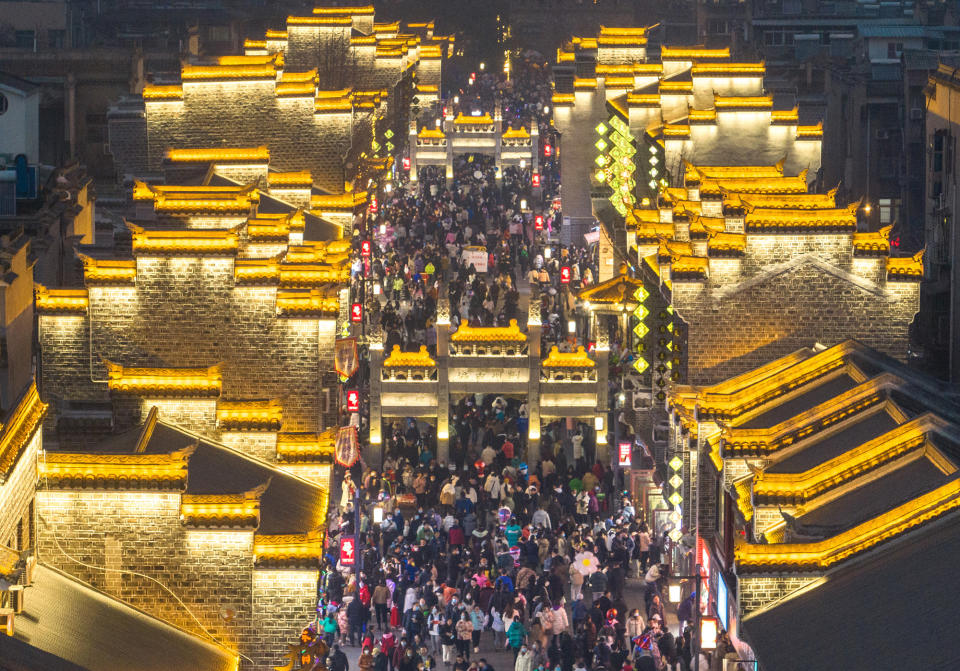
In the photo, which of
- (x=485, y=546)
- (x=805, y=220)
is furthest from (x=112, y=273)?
(x=805, y=220)

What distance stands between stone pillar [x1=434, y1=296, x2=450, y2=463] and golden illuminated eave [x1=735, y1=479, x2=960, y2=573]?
27.0m

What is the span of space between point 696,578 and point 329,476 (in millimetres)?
8040

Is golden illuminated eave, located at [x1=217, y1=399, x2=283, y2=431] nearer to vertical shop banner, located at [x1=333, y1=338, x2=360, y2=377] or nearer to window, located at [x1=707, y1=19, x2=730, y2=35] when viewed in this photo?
vertical shop banner, located at [x1=333, y1=338, x2=360, y2=377]

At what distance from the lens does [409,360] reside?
211 ft

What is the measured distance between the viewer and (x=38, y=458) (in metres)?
36.4

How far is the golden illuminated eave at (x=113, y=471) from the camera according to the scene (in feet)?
Answer: 120

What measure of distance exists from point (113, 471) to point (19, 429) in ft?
10.8

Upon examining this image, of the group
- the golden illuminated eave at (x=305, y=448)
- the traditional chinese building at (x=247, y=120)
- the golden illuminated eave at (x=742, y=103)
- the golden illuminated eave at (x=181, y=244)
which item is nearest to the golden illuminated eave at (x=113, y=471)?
the golden illuminated eave at (x=305, y=448)

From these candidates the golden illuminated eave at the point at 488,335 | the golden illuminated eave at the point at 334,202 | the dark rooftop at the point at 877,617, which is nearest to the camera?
the dark rooftop at the point at 877,617

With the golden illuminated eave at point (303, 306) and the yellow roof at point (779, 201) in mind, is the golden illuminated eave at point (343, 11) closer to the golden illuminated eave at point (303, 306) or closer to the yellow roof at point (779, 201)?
the yellow roof at point (779, 201)

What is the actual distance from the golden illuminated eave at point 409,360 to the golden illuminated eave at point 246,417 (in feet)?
66.4

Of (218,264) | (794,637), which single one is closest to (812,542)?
(794,637)

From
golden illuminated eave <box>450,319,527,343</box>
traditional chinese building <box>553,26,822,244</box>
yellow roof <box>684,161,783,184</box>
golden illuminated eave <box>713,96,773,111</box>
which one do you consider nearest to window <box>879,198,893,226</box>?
traditional chinese building <box>553,26,822,244</box>

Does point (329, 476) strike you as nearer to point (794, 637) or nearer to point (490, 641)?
point (490, 641)
